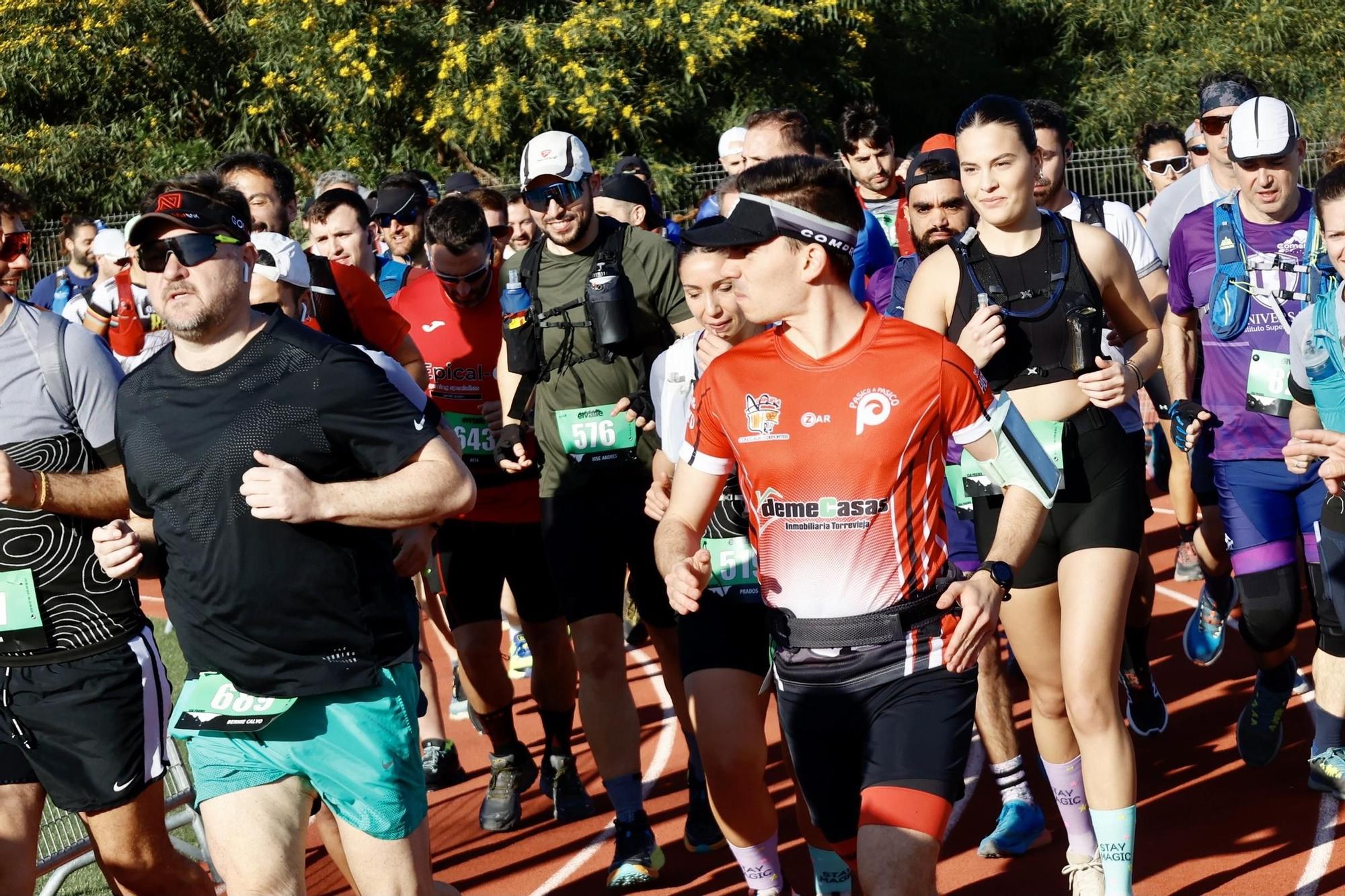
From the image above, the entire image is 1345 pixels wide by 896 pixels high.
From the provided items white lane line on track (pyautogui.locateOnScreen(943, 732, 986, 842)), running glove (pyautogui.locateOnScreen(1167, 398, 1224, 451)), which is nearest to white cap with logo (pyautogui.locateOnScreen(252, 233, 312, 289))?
white lane line on track (pyautogui.locateOnScreen(943, 732, 986, 842))

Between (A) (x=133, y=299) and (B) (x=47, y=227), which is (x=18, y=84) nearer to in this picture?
(B) (x=47, y=227)

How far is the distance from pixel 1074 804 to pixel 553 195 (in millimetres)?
3051

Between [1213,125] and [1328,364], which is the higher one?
[1213,125]

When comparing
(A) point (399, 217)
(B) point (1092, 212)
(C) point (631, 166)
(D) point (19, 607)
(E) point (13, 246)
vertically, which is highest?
(C) point (631, 166)

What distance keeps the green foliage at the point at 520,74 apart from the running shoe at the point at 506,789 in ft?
50.8

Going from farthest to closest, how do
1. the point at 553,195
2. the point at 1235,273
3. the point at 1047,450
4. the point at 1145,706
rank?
the point at 1145,706 < the point at 1235,273 < the point at 553,195 < the point at 1047,450

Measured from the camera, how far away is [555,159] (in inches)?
259

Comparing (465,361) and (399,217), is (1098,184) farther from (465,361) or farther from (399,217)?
(465,361)

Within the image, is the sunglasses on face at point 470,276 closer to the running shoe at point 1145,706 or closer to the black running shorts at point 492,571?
the black running shorts at point 492,571

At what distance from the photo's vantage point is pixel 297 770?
13.7ft

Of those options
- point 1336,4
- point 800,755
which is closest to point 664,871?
point 800,755

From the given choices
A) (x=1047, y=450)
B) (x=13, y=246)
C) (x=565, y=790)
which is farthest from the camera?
(x=565, y=790)

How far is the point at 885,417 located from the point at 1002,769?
8.70 feet

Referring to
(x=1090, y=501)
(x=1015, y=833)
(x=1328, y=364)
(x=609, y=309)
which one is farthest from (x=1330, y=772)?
(x=609, y=309)
